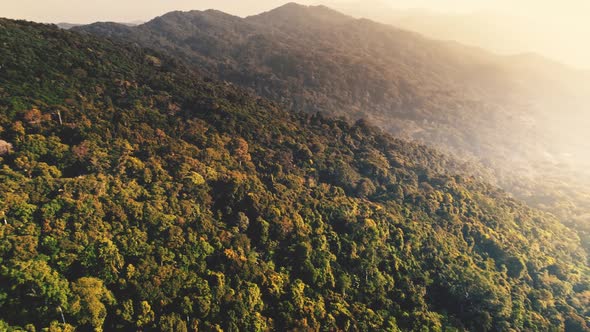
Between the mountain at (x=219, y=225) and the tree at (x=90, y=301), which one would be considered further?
the mountain at (x=219, y=225)

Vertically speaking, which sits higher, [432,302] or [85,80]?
[85,80]

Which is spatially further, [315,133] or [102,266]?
[315,133]

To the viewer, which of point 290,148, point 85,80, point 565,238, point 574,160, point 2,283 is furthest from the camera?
point 574,160

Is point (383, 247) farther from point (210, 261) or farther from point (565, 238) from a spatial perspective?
point (565, 238)

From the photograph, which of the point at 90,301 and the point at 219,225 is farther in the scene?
the point at 219,225

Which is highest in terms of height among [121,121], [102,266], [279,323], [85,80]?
[85,80]

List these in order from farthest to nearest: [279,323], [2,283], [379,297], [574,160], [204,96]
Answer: [574,160] → [204,96] → [379,297] → [279,323] → [2,283]

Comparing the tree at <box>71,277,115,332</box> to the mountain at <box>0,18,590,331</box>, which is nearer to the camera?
the tree at <box>71,277,115,332</box>

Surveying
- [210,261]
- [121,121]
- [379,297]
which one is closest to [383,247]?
[379,297]
